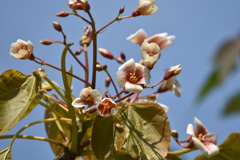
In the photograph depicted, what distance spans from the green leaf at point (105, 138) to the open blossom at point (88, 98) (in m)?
0.07

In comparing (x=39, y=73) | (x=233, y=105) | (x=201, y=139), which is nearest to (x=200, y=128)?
(x=201, y=139)

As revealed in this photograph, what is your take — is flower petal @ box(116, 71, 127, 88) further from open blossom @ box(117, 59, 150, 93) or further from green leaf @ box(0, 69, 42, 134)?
green leaf @ box(0, 69, 42, 134)

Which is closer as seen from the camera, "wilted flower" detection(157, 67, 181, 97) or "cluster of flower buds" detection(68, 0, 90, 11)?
"cluster of flower buds" detection(68, 0, 90, 11)

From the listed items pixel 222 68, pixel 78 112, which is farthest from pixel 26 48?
pixel 222 68

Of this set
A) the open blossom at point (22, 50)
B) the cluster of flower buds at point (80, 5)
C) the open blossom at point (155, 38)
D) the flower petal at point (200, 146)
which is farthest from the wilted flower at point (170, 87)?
the open blossom at point (22, 50)

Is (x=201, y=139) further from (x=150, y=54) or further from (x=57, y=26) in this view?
(x=57, y=26)

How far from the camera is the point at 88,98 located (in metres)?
1.14

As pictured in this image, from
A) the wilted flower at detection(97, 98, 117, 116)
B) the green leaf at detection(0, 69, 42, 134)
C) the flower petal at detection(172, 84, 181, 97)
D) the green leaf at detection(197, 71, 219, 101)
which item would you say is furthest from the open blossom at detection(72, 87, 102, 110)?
the green leaf at detection(197, 71, 219, 101)

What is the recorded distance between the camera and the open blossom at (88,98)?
1.11 metres

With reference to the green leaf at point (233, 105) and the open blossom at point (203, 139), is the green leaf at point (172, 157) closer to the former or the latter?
the open blossom at point (203, 139)

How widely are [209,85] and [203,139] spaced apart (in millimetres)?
946

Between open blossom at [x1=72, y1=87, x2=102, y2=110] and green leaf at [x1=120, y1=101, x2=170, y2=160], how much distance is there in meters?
0.12

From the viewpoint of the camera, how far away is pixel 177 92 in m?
1.51

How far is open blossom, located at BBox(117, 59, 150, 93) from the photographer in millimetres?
1072
